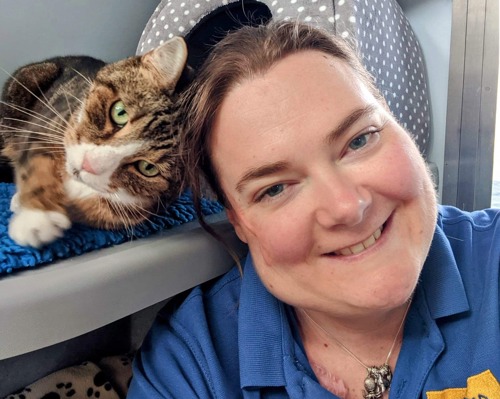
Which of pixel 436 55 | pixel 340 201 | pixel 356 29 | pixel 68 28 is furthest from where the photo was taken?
pixel 436 55

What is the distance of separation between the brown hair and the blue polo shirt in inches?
8.1

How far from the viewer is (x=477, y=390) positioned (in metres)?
0.77

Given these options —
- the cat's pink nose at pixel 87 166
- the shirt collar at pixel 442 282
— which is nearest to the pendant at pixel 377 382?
the shirt collar at pixel 442 282

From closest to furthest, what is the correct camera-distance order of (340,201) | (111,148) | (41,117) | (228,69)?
(340,201) → (228,69) → (111,148) → (41,117)

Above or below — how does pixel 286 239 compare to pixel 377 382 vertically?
above

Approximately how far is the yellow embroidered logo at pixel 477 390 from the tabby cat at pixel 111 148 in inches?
23.7

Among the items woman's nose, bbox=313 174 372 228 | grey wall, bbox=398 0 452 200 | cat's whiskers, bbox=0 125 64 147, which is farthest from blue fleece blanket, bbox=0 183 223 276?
grey wall, bbox=398 0 452 200

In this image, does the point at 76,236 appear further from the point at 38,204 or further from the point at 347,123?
the point at 347,123

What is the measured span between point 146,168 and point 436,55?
1.16 meters

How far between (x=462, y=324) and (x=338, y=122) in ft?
1.35

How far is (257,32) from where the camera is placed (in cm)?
88

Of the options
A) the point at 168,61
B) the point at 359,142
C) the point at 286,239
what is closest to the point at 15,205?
the point at 168,61

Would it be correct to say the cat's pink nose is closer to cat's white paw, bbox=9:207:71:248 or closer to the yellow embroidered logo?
cat's white paw, bbox=9:207:71:248

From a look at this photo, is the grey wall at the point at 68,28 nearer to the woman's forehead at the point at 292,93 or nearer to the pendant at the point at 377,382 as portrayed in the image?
the woman's forehead at the point at 292,93
